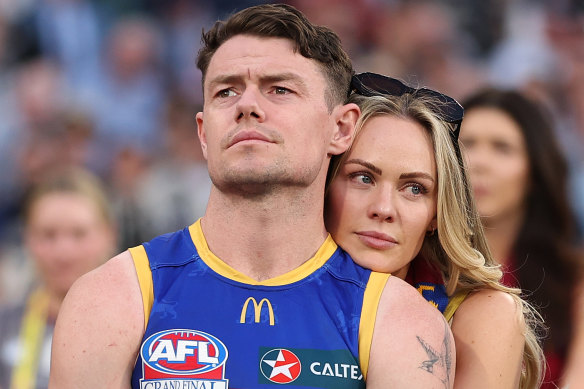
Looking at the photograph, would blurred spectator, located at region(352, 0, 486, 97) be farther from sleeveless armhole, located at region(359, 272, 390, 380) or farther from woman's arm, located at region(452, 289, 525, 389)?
sleeveless armhole, located at region(359, 272, 390, 380)

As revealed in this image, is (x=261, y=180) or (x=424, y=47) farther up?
(x=424, y=47)

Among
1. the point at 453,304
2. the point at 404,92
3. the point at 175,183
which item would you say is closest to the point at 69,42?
the point at 175,183

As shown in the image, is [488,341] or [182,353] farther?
[488,341]

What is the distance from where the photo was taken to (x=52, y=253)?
18.8 ft

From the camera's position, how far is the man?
3070mm

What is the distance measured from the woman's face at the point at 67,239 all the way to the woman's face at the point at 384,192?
95.7 inches

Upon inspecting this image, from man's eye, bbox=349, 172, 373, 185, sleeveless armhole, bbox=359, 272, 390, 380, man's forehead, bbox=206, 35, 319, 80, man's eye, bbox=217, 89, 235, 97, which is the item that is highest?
man's forehead, bbox=206, 35, 319, 80

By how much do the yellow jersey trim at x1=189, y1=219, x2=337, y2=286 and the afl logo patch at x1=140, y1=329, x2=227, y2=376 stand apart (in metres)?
0.27

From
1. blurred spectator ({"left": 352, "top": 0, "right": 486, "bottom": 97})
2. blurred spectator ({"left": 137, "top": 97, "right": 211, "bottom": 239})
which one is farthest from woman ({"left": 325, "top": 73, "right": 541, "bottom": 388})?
blurred spectator ({"left": 352, "top": 0, "right": 486, "bottom": 97})

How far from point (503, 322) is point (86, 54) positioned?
7168 millimetres

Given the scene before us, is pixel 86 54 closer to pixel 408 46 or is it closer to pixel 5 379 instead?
pixel 408 46

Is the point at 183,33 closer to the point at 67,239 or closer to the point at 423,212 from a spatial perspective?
the point at 67,239

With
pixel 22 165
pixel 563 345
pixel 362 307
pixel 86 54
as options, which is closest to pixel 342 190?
pixel 362 307

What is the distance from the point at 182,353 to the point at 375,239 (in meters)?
0.95
